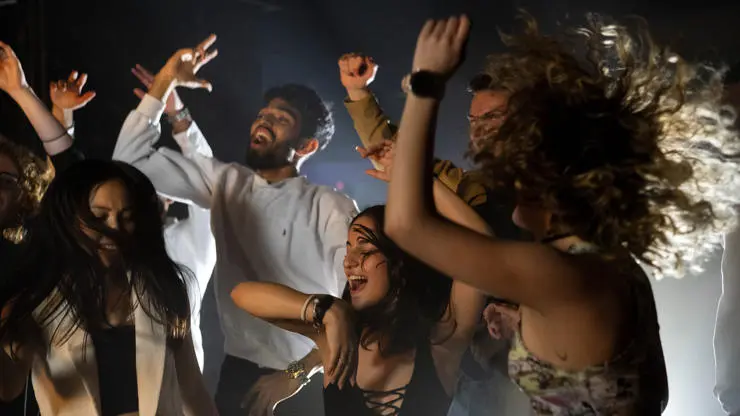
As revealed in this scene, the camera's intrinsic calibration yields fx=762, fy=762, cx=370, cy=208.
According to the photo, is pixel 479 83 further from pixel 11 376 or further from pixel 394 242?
pixel 11 376

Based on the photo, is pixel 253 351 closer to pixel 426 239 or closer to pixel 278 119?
pixel 278 119

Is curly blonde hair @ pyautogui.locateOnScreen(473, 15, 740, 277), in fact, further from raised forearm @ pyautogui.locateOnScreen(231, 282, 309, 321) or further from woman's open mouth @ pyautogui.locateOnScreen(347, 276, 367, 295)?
raised forearm @ pyautogui.locateOnScreen(231, 282, 309, 321)

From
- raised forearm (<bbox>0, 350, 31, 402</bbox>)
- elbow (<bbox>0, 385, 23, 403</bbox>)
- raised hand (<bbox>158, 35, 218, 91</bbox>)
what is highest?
raised hand (<bbox>158, 35, 218, 91</bbox>)

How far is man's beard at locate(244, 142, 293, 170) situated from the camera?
2.00 meters

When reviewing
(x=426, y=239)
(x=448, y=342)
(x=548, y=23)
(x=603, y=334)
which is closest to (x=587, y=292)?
(x=603, y=334)

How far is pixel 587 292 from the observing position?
114 cm

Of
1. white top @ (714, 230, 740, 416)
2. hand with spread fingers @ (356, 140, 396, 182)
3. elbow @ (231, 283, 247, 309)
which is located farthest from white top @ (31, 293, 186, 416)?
white top @ (714, 230, 740, 416)

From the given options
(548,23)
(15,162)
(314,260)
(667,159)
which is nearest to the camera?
→ (667,159)

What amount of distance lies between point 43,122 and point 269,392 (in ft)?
3.45

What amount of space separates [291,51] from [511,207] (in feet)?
→ 2.56

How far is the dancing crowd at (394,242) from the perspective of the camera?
1.17 m

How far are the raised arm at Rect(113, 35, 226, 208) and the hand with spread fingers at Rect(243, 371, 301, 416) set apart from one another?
50 cm

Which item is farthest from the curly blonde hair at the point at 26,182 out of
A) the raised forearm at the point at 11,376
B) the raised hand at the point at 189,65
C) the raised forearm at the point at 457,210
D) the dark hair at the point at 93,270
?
the raised forearm at the point at 457,210

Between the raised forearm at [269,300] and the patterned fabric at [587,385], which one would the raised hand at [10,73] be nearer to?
the raised forearm at [269,300]
